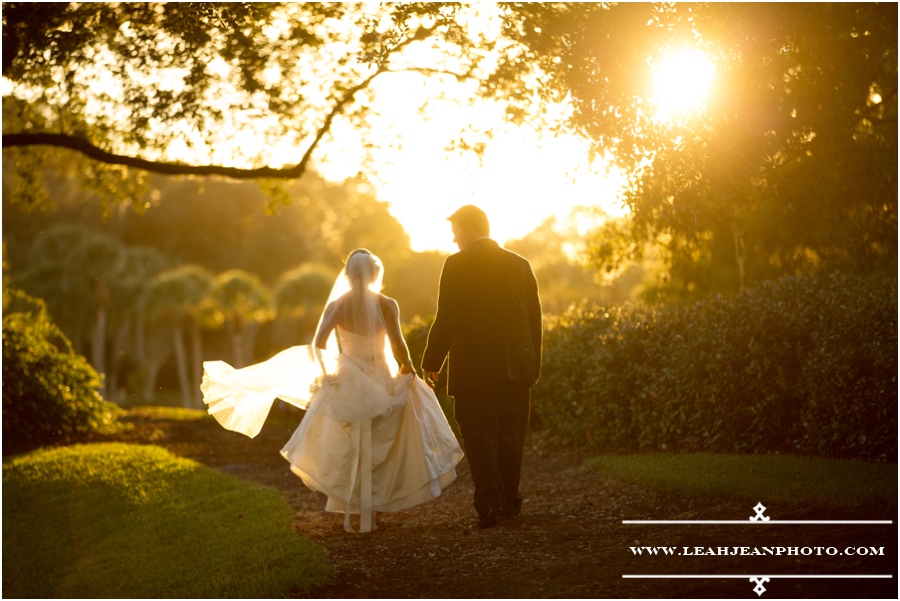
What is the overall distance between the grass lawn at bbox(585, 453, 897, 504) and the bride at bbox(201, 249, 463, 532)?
2.04 meters

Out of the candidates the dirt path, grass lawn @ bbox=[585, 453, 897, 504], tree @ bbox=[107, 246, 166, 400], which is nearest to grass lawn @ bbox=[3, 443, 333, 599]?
the dirt path

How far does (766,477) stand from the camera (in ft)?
23.0

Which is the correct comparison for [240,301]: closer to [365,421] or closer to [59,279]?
[59,279]

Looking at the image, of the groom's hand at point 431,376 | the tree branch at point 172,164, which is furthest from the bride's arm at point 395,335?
the tree branch at point 172,164

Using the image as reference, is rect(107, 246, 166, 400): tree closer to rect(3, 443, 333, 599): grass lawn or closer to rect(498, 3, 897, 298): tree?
rect(3, 443, 333, 599): grass lawn

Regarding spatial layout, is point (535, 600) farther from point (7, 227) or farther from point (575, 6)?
point (7, 227)

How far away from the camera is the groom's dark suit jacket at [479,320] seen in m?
6.62

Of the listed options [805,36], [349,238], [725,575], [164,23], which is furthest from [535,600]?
[349,238]

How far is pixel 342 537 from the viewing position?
6926mm

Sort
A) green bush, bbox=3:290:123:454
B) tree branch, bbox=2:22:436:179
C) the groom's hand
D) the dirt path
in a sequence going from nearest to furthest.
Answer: the dirt path, the groom's hand, tree branch, bbox=2:22:436:179, green bush, bbox=3:290:123:454

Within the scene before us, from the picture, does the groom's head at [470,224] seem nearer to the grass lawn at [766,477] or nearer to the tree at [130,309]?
the grass lawn at [766,477]

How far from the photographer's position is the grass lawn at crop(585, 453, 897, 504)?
6.29 meters

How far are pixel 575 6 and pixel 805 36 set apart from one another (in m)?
2.38

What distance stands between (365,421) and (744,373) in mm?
4116
